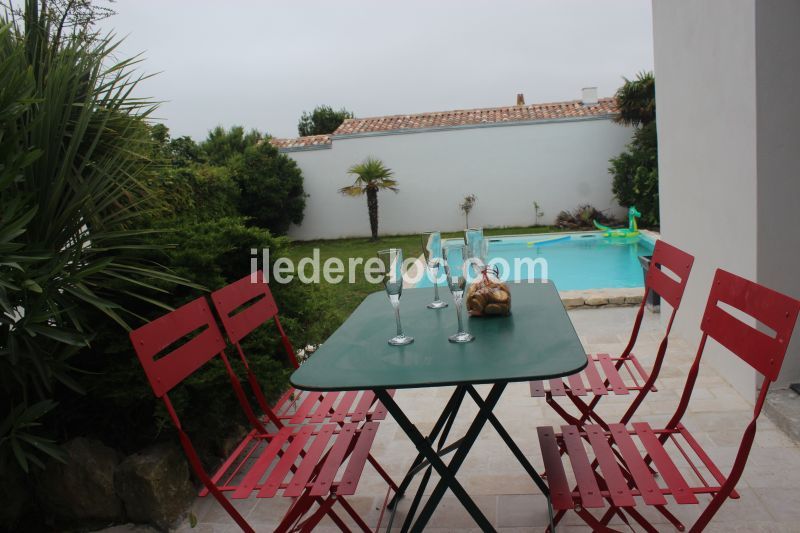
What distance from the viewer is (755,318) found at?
4.85 ft

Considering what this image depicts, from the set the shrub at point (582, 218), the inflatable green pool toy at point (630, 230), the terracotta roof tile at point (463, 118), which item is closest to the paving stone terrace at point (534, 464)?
the inflatable green pool toy at point (630, 230)

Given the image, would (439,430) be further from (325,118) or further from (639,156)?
(325,118)

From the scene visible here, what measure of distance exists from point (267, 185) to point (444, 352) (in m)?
13.9

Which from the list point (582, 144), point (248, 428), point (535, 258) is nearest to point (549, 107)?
point (582, 144)

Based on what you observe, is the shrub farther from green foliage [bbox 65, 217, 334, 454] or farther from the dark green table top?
the dark green table top

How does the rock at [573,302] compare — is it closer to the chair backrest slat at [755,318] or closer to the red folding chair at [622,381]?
the red folding chair at [622,381]

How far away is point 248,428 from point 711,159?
11.0 feet

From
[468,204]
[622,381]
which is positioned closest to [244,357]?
[622,381]

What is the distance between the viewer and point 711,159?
3762 millimetres

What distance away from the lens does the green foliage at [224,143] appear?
57.0 feet

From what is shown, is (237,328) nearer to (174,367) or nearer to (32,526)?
(174,367)

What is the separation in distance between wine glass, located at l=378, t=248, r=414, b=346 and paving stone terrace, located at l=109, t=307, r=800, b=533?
859mm

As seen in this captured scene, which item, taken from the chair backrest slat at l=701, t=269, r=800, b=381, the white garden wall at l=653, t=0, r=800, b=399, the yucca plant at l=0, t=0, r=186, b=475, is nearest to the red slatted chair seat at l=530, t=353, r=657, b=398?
the chair backrest slat at l=701, t=269, r=800, b=381

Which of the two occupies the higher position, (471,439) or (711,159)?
(711,159)
